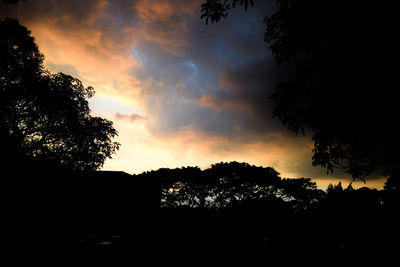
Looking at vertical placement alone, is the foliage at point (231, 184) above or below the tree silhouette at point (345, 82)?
below

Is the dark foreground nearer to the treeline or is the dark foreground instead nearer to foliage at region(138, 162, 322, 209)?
the treeline

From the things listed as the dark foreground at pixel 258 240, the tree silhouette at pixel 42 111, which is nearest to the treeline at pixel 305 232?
the dark foreground at pixel 258 240

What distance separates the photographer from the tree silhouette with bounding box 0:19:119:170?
17328 millimetres

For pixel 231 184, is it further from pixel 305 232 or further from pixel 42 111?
pixel 42 111

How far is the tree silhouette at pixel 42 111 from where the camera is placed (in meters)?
17.3

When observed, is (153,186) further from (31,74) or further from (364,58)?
(31,74)

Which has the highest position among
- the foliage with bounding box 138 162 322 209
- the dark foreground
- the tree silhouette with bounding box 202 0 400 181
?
the tree silhouette with bounding box 202 0 400 181

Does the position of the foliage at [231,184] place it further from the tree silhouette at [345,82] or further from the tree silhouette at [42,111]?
the tree silhouette at [42,111]

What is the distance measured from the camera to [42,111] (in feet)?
62.6

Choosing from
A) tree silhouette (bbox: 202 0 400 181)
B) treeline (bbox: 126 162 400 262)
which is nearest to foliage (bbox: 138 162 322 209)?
tree silhouette (bbox: 202 0 400 181)

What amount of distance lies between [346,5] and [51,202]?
17.7 metres

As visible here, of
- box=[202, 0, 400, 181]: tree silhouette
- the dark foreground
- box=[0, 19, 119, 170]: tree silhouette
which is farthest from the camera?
box=[0, 19, 119, 170]: tree silhouette

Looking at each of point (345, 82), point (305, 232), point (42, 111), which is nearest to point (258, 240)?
point (305, 232)

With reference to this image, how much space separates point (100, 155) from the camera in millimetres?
22609
